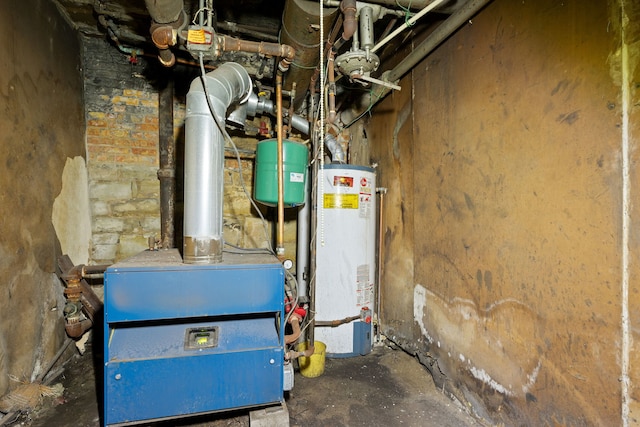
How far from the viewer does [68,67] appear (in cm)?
222

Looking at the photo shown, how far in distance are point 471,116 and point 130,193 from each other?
267cm

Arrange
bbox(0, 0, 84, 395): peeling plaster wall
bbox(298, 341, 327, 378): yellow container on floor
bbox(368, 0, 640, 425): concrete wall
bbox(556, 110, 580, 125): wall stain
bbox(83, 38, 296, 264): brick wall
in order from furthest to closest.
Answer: bbox(83, 38, 296, 264): brick wall → bbox(298, 341, 327, 378): yellow container on floor → bbox(0, 0, 84, 395): peeling plaster wall → bbox(556, 110, 580, 125): wall stain → bbox(368, 0, 640, 425): concrete wall

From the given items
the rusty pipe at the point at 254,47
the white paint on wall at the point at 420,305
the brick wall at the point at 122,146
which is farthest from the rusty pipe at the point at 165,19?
the white paint on wall at the point at 420,305

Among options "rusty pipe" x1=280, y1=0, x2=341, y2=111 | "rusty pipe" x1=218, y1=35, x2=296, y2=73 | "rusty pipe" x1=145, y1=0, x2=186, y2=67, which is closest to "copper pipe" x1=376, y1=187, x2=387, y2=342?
"rusty pipe" x1=280, y1=0, x2=341, y2=111

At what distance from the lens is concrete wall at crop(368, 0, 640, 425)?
3.40ft

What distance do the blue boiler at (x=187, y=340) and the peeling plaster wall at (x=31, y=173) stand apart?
0.81m

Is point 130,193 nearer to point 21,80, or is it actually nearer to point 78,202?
point 78,202

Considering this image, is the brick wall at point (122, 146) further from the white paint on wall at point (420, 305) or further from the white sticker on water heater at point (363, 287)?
the white paint on wall at point (420, 305)

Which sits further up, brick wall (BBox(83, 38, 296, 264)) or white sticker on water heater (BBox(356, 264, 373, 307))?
brick wall (BBox(83, 38, 296, 264))

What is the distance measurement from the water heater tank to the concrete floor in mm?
178

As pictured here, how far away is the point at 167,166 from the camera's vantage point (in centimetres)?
255

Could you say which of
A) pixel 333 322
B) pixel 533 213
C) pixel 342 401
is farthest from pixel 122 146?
pixel 533 213

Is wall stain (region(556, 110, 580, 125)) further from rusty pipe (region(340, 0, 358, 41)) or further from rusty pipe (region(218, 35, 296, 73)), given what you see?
rusty pipe (region(218, 35, 296, 73))

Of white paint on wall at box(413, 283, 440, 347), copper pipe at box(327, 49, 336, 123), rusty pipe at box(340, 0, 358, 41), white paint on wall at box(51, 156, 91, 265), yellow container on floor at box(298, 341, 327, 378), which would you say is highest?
rusty pipe at box(340, 0, 358, 41)
